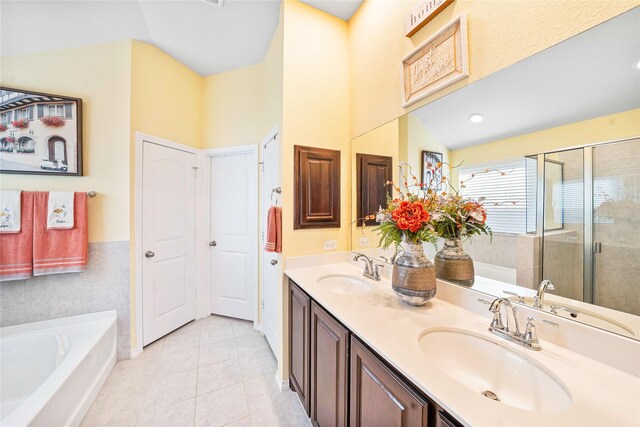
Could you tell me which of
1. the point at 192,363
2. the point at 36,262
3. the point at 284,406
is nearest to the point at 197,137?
the point at 36,262

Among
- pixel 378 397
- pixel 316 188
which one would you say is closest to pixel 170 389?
pixel 378 397

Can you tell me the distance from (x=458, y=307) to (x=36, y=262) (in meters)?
3.01

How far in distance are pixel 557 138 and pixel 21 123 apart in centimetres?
348

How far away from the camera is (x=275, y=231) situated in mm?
1759

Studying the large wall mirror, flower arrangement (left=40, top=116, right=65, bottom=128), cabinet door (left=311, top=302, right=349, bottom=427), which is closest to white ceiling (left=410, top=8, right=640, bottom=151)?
the large wall mirror

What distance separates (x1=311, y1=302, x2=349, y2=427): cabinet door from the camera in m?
1.05

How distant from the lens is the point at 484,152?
113 cm

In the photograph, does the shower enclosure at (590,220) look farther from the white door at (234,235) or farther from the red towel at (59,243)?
the red towel at (59,243)

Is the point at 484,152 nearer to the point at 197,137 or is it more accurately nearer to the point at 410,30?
the point at 410,30

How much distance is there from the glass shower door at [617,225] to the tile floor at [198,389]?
168cm

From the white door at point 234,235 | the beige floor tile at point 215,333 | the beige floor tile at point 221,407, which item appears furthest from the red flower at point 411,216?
the beige floor tile at point 215,333

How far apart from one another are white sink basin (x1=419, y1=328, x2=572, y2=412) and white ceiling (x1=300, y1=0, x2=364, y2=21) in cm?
232

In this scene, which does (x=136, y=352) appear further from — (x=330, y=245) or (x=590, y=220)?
(x=590, y=220)

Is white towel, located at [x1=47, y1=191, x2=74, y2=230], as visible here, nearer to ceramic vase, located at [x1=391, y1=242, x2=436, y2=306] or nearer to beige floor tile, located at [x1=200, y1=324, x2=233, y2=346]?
beige floor tile, located at [x1=200, y1=324, x2=233, y2=346]
